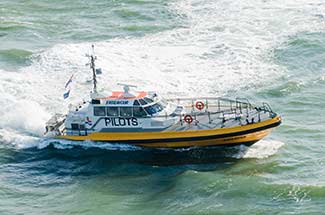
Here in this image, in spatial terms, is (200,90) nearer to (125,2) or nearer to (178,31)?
(178,31)

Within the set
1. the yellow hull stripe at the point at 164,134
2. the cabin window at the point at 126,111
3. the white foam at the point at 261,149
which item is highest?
the cabin window at the point at 126,111

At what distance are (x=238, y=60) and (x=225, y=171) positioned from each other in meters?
15.1

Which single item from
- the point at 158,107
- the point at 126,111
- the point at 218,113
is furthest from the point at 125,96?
the point at 218,113

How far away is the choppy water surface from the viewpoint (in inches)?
1144

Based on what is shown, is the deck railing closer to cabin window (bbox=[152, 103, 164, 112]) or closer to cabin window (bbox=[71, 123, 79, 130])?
cabin window (bbox=[71, 123, 79, 130])

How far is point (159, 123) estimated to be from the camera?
32.7 metres

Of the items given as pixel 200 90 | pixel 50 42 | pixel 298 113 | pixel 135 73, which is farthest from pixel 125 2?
pixel 298 113

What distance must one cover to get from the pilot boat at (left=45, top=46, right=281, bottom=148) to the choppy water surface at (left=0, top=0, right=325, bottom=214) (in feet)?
1.96

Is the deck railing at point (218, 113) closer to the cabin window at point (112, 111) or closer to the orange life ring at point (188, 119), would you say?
the orange life ring at point (188, 119)

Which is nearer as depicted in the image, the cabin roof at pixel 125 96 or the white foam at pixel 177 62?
the cabin roof at pixel 125 96

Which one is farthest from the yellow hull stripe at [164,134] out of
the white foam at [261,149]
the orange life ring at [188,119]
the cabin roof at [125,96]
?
the cabin roof at [125,96]

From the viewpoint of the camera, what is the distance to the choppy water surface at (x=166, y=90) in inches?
1144

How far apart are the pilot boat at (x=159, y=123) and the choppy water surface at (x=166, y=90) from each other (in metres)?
0.60

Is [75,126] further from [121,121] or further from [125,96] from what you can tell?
[125,96]
